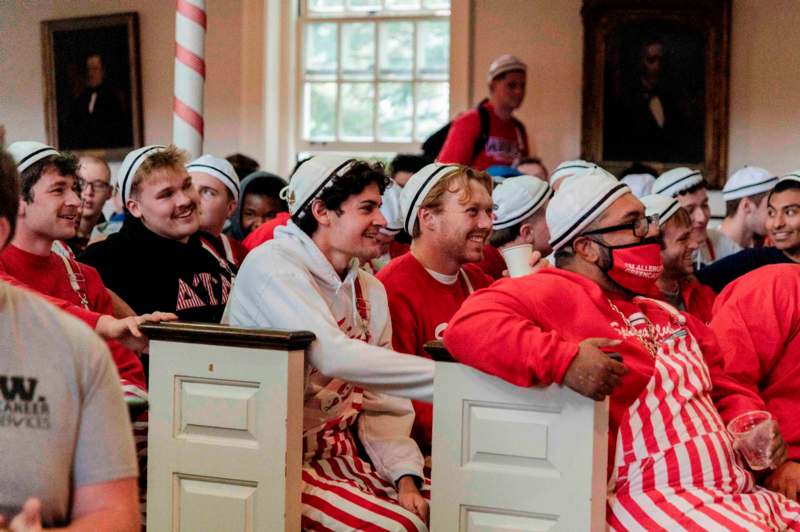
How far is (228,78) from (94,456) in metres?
8.92

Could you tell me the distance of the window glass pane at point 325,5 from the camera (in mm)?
10562

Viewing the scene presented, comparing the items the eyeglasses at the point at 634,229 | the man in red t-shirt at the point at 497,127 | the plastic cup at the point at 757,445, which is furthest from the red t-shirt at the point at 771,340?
the man in red t-shirt at the point at 497,127

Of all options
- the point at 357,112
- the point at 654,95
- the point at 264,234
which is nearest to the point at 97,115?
the point at 357,112

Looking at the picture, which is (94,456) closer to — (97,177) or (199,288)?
(199,288)

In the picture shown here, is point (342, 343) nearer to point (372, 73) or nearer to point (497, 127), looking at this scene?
point (497, 127)

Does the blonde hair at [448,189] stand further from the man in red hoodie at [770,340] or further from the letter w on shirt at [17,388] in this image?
the letter w on shirt at [17,388]

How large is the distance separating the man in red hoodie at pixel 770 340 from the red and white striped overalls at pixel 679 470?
53 centimetres

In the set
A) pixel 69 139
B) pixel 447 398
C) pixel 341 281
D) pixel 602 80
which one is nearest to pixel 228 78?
pixel 69 139

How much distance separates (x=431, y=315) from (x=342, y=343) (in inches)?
33.2

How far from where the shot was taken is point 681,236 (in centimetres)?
488

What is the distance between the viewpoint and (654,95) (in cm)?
945

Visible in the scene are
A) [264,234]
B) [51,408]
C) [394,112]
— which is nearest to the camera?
[51,408]

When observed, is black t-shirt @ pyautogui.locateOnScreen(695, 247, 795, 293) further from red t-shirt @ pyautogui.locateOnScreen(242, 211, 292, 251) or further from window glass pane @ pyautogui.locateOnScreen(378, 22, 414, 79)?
window glass pane @ pyautogui.locateOnScreen(378, 22, 414, 79)

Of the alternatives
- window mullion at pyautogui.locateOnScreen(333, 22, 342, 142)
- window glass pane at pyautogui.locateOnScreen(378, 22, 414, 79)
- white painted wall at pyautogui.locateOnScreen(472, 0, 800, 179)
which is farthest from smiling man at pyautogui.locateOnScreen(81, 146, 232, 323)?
window mullion at pyautogui.locateOnScreen(333, 22, 342, 142)
